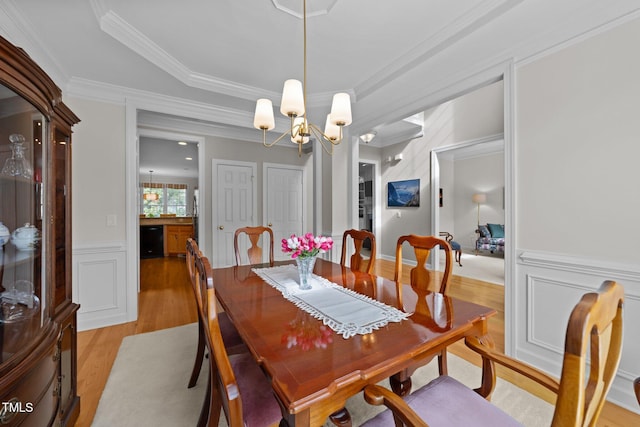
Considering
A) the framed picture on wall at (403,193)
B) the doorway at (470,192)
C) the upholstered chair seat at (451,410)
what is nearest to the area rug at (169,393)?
the upholstered chair seat at (451,410)

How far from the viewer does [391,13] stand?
74.2 inches

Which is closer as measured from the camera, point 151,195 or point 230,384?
point 230,384

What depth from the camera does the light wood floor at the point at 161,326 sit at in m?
1.61

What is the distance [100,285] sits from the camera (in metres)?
2.77

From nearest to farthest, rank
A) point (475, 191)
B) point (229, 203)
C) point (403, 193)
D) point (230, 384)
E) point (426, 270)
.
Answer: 1. point (230, 384)
2. point (426, 270)
3. point (229, 203)
4. point (403, 193)
5. point (475, 191)

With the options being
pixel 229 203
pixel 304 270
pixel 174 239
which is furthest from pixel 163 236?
pixel 304 270

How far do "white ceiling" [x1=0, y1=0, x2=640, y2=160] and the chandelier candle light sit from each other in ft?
5.15

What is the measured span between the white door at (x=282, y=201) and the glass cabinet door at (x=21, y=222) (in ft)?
11.5

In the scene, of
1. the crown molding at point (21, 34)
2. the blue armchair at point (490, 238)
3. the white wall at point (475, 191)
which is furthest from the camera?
the white wall at point (475, 191)

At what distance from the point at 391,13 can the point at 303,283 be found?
193 cm

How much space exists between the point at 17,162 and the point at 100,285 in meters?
2.13

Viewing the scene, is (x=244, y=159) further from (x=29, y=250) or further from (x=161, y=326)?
(x=29, y=250)

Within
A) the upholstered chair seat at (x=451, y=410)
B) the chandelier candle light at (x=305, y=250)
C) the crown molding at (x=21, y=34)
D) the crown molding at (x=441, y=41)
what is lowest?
the upholstered chair seat at (x=451, y=410)

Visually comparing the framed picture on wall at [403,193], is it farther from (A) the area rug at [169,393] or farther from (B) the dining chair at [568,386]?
(B) the dining chair at [568,386]
